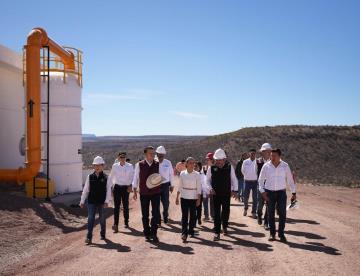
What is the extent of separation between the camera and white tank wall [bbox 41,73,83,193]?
66.3ft

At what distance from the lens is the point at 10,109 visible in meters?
22.2

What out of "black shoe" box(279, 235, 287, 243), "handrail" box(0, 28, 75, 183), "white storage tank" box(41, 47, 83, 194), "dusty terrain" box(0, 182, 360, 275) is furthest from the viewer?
"white storage tank" box(41, 47, 83, 194)

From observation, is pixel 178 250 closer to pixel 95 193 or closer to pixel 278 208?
pixel 95 193

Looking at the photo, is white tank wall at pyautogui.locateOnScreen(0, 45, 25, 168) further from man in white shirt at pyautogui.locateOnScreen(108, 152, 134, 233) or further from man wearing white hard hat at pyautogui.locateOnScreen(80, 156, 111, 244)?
man wearing white hard hat at pyautogui.locateOnScreen(80, 156, 111, 244)

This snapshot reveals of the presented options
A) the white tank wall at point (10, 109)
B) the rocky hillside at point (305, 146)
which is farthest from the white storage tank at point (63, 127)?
the rocky hillside at point (305, 146)

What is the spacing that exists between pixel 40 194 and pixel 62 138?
3.47 metres

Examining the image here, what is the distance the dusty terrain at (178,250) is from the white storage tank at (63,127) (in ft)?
23.4

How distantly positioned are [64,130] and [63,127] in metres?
0.14

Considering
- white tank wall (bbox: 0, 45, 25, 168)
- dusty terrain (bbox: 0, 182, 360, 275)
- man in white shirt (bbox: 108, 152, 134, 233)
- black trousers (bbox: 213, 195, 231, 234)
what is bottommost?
dusty terrain (bbox: 0, 182, 360, 275)

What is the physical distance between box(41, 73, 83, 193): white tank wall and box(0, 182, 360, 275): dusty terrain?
715 centimetres

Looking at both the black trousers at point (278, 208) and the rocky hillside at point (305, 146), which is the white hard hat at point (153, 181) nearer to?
the black trousers at point (278, 208)

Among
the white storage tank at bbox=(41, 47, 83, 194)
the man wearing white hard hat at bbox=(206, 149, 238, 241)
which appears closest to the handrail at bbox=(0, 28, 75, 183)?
the white storage tank at bbox=(41, 47, 83, 194)

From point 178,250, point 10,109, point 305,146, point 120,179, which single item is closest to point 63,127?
point 10,109

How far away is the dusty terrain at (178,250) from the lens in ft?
24.3
